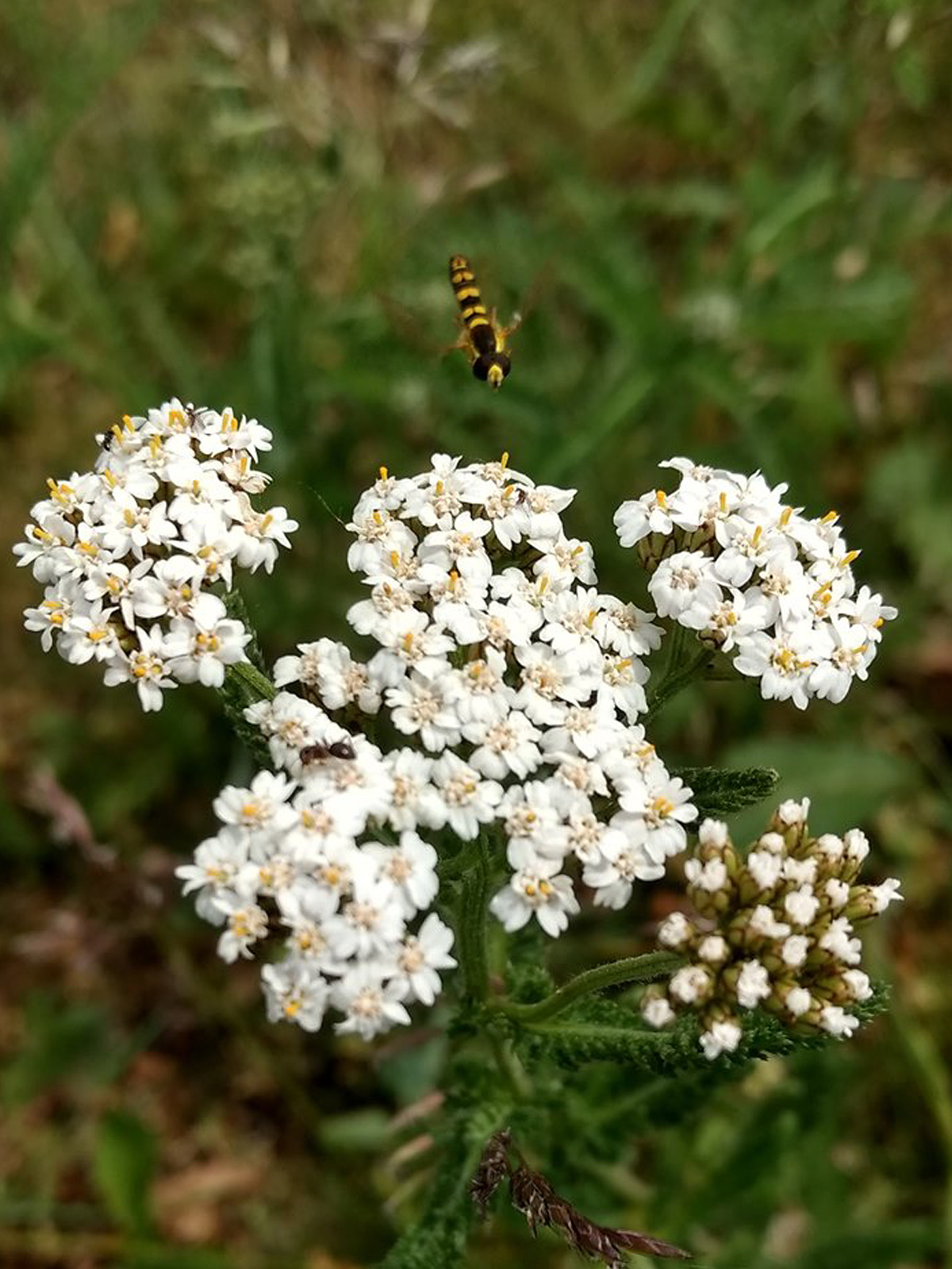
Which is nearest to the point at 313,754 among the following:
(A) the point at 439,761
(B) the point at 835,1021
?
(A) the point at 439,761

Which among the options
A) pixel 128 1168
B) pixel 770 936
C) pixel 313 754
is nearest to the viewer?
pixel 770 936

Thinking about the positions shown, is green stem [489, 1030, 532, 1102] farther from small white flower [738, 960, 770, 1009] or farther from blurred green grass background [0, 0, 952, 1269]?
small white flower [738, 960, 770, 1009]

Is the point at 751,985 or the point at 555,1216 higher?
the point at 751,985

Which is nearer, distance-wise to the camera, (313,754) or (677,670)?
(313,754)

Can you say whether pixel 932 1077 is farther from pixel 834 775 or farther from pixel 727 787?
pixel 727 787

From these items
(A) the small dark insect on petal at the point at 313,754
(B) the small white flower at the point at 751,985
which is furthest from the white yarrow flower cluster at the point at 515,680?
(B) the small white flower at the point at 751,985

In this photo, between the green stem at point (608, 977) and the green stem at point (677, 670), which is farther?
the green stem at point (677, 670)

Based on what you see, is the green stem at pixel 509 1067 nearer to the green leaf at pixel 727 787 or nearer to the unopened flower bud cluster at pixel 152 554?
the green leaf at pixel 727 787

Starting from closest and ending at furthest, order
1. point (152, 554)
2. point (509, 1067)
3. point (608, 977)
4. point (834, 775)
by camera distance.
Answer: point (608, 977)
point (152, 554)
point (509, 1067)
point (834, 775)
